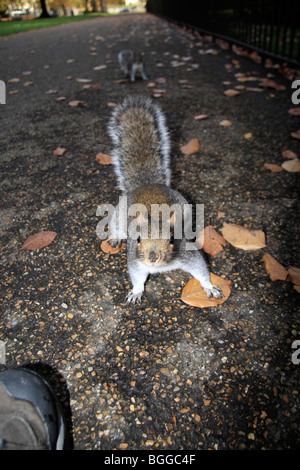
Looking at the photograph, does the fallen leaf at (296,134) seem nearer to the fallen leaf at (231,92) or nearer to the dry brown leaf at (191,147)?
the dry brown leaf at (191,147)

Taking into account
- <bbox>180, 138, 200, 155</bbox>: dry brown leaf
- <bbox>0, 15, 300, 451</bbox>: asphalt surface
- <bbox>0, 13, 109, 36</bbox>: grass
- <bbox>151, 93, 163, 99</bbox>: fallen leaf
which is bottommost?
<bbox>0, 15, 300, 451</bbox>: asphalt surface

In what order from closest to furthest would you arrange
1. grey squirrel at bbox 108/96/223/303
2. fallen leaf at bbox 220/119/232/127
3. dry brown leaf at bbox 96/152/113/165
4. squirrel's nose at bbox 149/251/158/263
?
squirrel's nose at bbox 149/251/158/263 < grey squirrel at bbox 108/96/223/303 < dry brown leaf at bbox 96/152/113/165 < fallen leaf at bbox 220/119/232/127

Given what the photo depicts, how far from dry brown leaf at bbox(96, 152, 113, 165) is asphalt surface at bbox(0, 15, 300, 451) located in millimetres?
138

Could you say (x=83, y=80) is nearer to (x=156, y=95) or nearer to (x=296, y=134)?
(x=156, y=95)

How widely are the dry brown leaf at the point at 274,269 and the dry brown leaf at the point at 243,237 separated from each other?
0.46 feet

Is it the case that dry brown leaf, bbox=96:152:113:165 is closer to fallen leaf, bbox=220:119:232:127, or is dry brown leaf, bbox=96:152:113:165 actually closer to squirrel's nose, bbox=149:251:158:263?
fallen leaf, bbox=220:119:232:127

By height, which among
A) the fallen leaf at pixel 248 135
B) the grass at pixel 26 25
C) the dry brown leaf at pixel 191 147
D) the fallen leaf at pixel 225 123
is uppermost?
the grass at pixel 26 25

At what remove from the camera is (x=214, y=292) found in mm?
2164

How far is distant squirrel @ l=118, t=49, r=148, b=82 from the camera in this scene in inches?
245

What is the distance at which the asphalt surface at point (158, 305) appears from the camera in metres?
1.57

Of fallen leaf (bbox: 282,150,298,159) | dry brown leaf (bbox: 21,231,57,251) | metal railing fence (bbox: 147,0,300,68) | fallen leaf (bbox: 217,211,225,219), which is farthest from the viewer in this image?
metal railing fence (bbox: 147,0,300,68)

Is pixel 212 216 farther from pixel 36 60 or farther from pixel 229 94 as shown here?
pixel 36 60

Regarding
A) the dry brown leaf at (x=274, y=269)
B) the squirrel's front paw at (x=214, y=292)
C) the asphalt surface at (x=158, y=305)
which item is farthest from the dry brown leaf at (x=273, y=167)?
the squirrel's front paw at (x=214, y=292)

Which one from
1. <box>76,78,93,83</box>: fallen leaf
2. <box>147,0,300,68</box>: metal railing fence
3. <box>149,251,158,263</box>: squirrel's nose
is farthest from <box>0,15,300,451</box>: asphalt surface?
<box>76,78,93,83</box>: fallen leaf
